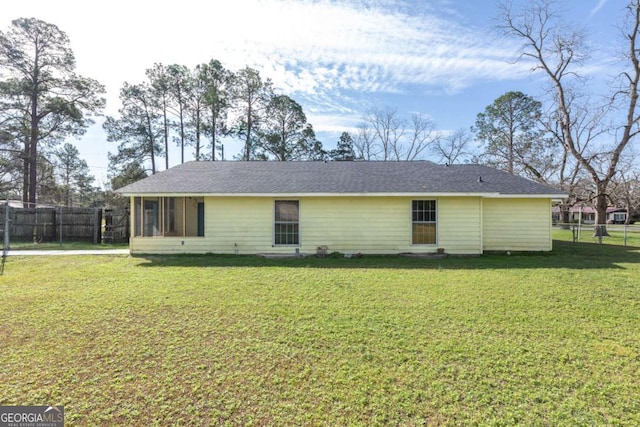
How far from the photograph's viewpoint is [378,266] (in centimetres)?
854

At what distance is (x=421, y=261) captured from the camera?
369 inches

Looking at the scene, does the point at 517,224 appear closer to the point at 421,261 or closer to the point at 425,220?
the point at 425,220

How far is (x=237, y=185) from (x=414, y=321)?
8.09 metres

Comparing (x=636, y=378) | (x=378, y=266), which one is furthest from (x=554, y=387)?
(x=378, y=266)

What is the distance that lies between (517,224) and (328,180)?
7230mm

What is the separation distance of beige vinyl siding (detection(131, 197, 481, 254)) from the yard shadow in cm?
45

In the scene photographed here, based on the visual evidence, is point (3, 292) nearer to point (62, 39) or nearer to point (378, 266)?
point (378, 266)

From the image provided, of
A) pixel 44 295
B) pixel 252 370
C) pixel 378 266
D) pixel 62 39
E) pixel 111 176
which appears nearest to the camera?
pixel 252 370

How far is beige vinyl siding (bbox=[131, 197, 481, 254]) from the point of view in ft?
34.3

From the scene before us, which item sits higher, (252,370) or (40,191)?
(40,191)

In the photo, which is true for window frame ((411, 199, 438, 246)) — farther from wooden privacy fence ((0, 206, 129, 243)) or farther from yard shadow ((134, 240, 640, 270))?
wooden privacy fence ((0, 206, 129, 243))

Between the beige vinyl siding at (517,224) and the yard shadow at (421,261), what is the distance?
553 mm

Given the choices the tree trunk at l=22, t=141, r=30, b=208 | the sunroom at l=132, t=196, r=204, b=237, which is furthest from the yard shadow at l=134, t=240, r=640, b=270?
the tree trunk at l=22, t=141, r=30, b=208

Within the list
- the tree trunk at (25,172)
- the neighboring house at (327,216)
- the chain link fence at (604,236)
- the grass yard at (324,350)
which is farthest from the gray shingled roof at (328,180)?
the tree trunk at (25,172)
